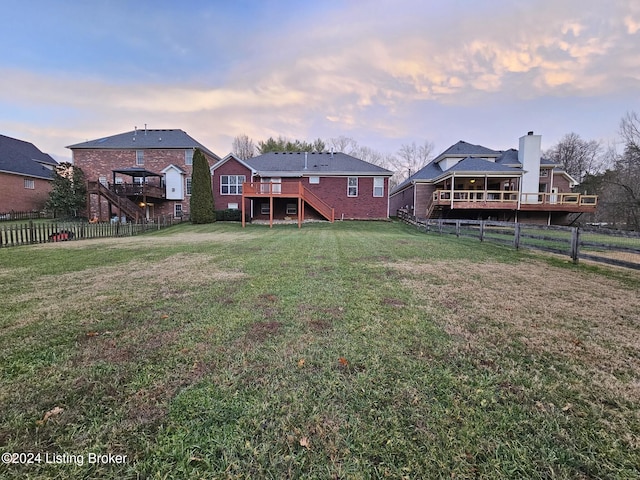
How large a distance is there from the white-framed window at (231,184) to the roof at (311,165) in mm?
1631

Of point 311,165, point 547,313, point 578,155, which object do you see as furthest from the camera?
point 578,155

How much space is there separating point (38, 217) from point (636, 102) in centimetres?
5227

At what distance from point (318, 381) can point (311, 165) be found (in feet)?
79.5

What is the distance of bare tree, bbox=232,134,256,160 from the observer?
5172 centimetres

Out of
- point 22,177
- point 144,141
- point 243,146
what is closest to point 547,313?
point 144,141

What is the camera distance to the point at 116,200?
2322 cm

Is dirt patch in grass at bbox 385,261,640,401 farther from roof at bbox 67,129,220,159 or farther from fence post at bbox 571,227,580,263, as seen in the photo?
roof at bbox 67,129,220,159

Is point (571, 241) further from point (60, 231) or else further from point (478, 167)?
point (60, 231)

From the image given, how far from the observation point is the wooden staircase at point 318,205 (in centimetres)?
2178

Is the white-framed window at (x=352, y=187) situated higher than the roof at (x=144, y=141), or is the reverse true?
the roof at (x=144, y=141)

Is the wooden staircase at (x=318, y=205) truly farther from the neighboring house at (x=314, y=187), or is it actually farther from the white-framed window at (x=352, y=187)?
the white-framed window at (x=352, y=187)

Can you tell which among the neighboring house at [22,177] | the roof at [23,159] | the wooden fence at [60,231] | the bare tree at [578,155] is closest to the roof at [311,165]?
the wooden fence at [60,231]

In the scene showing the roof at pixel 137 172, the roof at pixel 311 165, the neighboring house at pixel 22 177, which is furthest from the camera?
the neighboring house at pixel 22 177

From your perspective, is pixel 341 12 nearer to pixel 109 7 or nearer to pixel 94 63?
pixel 109 7
